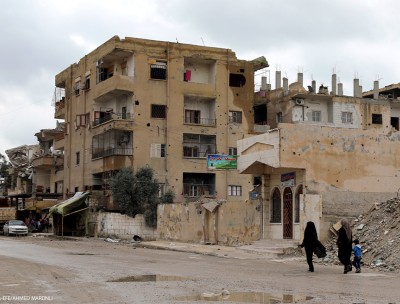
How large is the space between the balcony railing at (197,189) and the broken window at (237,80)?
9.24 metres

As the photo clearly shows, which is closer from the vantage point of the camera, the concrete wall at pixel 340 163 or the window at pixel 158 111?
the concrete wall at pixel 340 163

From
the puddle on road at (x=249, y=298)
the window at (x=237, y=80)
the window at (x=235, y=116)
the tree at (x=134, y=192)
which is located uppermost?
the window at (x=237, y=80)

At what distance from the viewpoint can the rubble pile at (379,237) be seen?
20.9 meters

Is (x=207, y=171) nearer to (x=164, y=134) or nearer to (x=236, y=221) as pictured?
(x=164, y=134)

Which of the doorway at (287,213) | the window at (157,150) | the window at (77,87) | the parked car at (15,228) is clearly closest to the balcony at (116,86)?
the window at (157,150)

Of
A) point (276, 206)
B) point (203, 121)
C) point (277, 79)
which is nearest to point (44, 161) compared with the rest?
point (203, 121)

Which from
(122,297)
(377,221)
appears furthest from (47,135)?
(122,297)

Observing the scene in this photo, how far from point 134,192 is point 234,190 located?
11225 millimetres

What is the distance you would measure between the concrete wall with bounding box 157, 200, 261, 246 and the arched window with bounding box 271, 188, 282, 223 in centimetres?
93

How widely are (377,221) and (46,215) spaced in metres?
38.8

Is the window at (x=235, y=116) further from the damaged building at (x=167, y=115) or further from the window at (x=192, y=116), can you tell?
the window at (x=192, y=116)

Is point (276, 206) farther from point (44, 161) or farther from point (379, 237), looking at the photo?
point (44, 161)

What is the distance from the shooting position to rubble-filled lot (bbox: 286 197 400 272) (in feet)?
68.5

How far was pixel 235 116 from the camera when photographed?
187 feet
